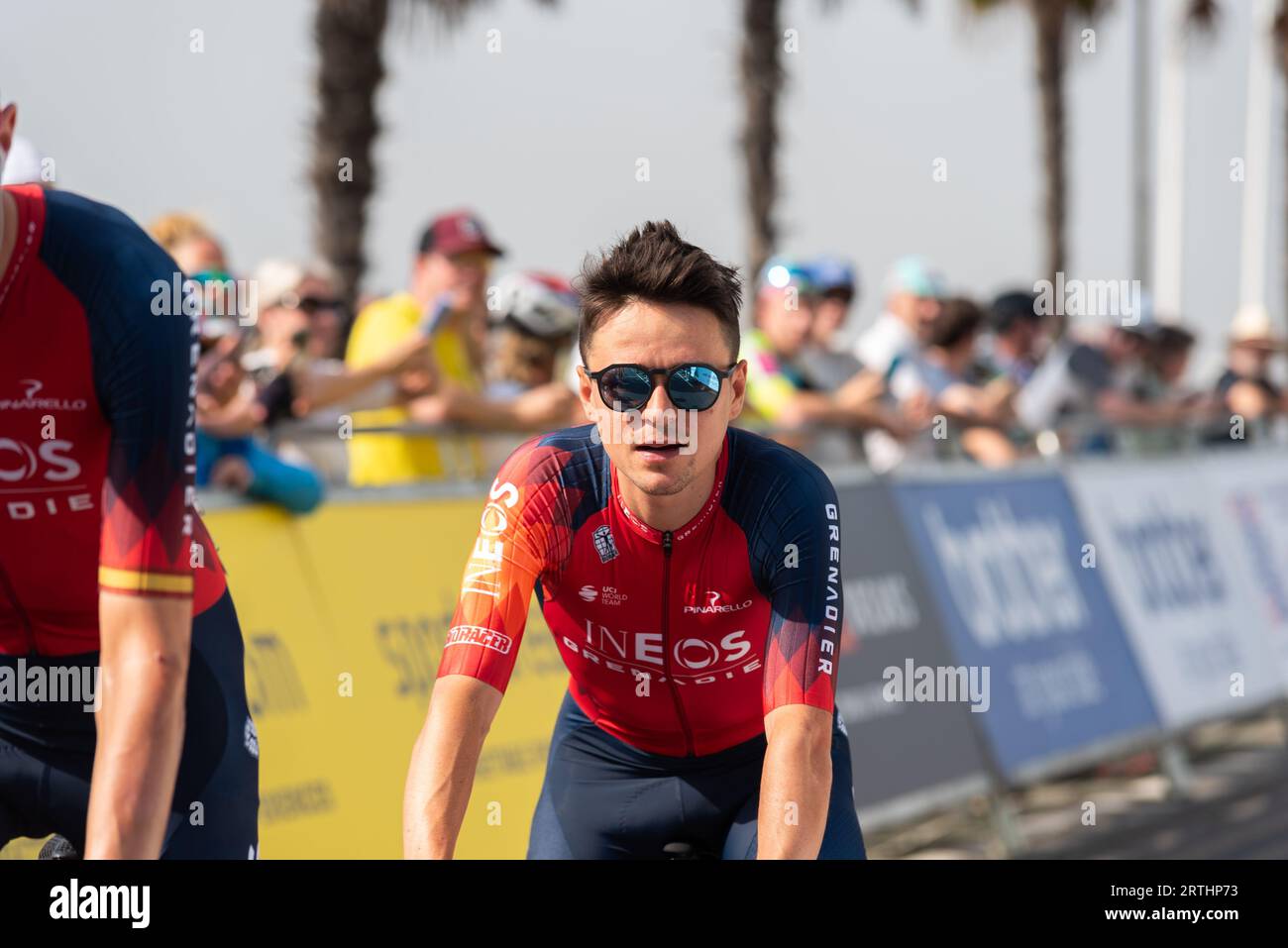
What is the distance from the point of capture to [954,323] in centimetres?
935

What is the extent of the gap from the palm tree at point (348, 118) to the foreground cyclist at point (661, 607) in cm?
1095

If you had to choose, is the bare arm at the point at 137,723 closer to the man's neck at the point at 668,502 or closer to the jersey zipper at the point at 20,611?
the jersey zipper at the point at 20,611

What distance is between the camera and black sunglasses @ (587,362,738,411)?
303cm

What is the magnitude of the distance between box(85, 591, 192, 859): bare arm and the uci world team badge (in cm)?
88

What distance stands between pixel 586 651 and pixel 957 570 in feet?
16.3

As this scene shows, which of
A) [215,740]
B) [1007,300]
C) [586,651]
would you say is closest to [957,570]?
[1007,300]

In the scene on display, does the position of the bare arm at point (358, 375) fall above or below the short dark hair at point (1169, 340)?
below

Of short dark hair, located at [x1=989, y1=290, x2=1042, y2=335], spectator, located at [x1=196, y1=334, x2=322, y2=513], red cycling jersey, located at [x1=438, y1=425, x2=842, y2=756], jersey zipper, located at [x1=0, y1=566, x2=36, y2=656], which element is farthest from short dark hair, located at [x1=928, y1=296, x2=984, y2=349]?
jersey zipper, located at [x1=0, y1=566, x2=36, y2=656]

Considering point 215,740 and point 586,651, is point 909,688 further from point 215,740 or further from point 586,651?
point 215,740

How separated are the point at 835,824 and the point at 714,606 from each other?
47 cm

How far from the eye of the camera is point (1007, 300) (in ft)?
36.6

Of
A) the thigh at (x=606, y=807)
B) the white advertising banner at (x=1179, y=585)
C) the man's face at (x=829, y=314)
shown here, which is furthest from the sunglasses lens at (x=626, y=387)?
the white advertising banner at (x=1179, y=585)

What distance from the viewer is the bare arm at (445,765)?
9.62 feet
